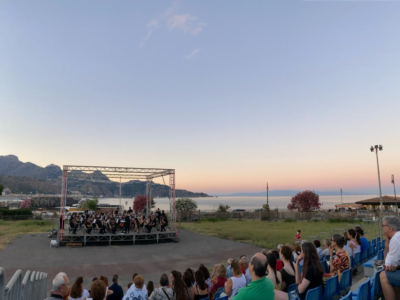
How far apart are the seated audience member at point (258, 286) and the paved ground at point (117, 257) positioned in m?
7.75

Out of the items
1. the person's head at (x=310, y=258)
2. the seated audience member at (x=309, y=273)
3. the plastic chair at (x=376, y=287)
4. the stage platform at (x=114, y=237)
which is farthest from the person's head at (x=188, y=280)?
the stage platform at (x=114, y=237)

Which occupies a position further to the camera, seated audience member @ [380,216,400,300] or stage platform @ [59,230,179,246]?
stage platform @ [59,230,179,246]

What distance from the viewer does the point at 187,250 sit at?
597 inches

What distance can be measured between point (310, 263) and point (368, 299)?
3.44ft

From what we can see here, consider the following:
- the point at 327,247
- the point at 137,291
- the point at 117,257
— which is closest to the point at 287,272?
the point at 137,291

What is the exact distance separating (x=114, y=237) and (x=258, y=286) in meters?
16.9

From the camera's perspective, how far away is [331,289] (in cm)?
477

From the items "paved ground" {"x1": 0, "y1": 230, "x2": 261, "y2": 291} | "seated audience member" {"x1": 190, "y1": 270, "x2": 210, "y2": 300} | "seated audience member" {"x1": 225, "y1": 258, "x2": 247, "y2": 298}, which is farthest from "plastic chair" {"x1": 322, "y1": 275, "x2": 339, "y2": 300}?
"paved ground" {"x1": 0, "y1": 230, "x2": 261, "y2": 291}

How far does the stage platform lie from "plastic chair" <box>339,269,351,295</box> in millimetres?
13630

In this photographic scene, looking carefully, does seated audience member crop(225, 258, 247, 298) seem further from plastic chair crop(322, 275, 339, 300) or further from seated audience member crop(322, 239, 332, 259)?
seated audience member crop(322, 239, 332, 259)

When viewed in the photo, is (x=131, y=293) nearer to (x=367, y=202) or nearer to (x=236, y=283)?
(x=236, y=283)

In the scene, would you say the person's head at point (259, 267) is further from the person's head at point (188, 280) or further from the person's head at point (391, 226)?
the person's head at point (188, 280)

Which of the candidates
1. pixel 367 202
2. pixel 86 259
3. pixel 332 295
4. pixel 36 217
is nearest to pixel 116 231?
pixel 86 259

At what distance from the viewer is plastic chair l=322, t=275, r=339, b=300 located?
15.1 ft
